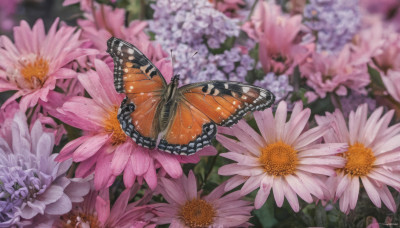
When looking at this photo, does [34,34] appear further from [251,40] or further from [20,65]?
[251,40]

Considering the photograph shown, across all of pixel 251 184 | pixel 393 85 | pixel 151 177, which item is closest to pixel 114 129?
pixel 151 177

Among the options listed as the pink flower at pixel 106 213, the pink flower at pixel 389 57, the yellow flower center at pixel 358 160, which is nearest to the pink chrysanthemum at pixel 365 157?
the yellow flower center at pixel 358 160

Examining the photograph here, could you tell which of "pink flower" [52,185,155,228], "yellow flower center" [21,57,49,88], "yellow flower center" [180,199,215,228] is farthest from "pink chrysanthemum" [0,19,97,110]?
"yellow flower center" [180,199,215,228]

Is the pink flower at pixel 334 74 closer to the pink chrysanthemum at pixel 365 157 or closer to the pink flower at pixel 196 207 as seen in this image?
the pink chrysanthemum at pixel 365 157

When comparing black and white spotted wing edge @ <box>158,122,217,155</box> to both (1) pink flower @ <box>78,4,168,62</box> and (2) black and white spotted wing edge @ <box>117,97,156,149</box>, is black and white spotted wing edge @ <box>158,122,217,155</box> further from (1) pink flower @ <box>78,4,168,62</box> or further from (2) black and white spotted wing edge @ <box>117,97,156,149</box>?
(1) pink flower @ <box>78,4,168,62</box>

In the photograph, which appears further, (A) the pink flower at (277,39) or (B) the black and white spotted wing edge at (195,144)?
(A) the pink flower at (277,39)

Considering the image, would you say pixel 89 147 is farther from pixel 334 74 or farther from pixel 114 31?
pixel 334 74
